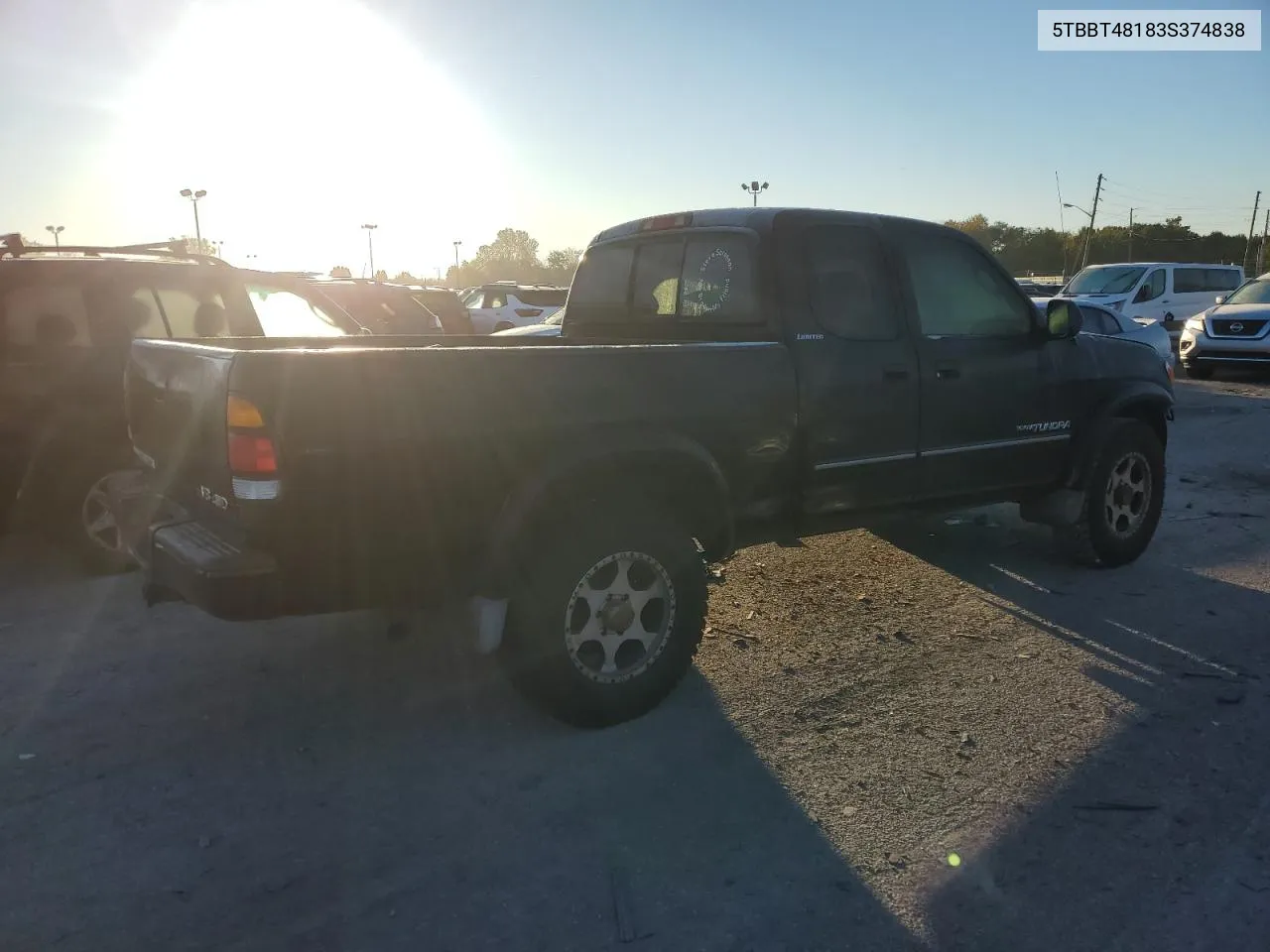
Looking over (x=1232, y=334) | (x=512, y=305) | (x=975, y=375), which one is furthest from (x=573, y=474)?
(x=512, y=305)

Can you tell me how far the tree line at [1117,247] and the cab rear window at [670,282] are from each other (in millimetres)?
59453

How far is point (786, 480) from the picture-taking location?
397cm

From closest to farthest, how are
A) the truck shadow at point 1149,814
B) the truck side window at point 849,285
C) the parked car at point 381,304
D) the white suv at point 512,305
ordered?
the truck shadow at point 1149,814 < the truck side window at point 849,285 < the parked car at point 381,304 < the white suv at point 512,305

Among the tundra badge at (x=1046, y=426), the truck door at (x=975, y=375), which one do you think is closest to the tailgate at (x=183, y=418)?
the truck door at (x=975, y=375)

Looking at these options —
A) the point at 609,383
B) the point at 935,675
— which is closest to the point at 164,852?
the point at 609,383

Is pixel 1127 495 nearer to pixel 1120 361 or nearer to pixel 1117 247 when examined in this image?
pixel 1120 361

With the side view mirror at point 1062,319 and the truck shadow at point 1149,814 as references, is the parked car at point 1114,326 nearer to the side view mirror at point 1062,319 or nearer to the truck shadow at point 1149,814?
the side view mirror at point 1062,319

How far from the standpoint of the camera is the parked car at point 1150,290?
1848 centimetres

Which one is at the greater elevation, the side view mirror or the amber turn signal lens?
the side view mirror

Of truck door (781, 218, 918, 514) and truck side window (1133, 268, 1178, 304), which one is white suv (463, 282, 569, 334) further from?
truck door (781, 218, 918, 514)

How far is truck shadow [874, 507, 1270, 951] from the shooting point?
2455mm

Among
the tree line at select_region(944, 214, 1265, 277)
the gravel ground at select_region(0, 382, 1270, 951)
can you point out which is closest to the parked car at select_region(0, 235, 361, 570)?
the gravel ground at select_region(0, 382, 1270, 951)

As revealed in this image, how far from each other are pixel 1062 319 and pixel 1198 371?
47.1ft

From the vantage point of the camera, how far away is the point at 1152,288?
18.8 m
